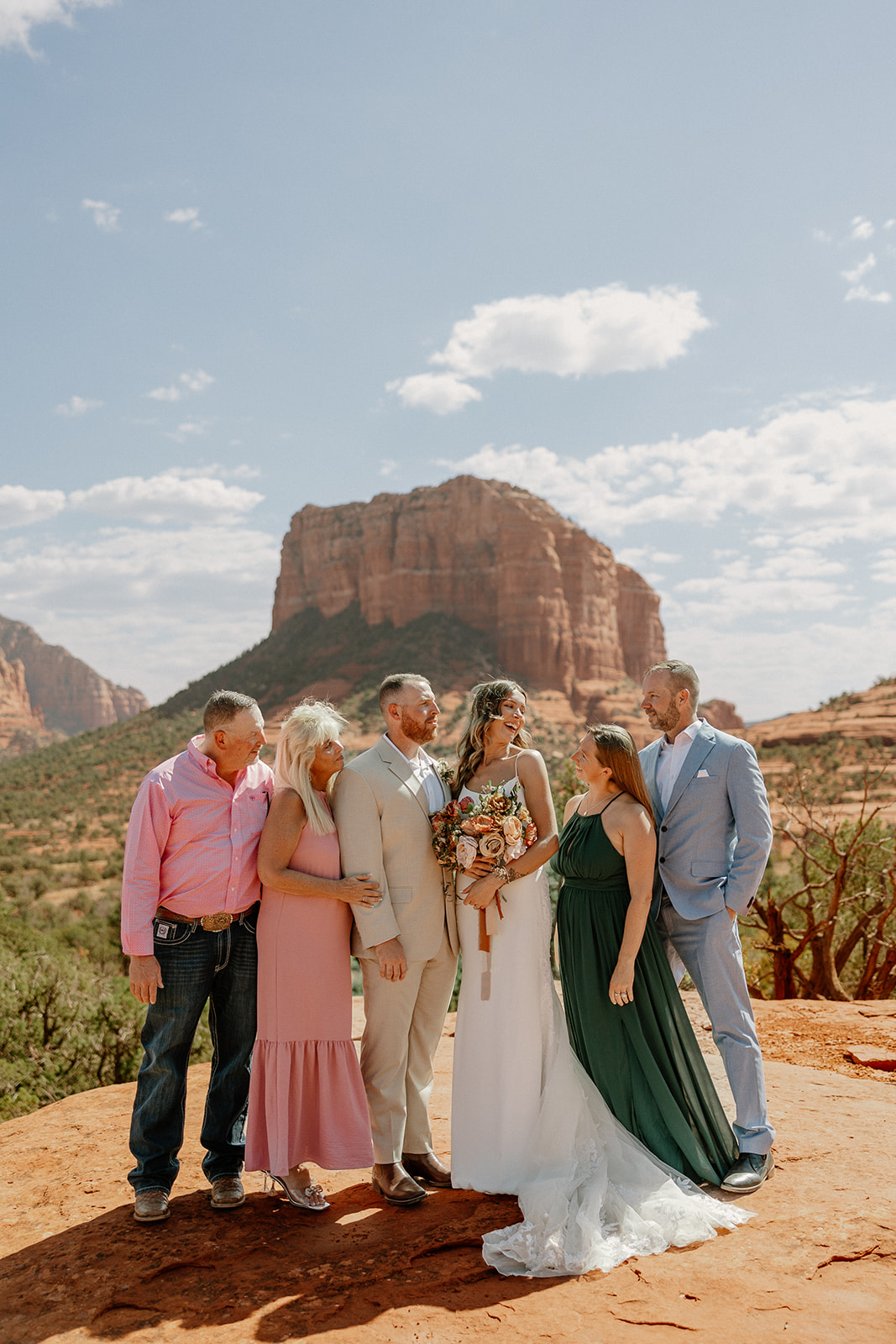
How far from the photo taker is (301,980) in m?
4.43

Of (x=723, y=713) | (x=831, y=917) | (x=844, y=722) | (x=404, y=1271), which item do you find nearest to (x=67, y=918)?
(x=831, y=917)

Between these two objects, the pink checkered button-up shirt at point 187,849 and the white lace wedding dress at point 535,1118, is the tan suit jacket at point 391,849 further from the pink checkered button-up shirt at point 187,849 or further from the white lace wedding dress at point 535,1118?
the pink checkered button-up shirt at point 187,849

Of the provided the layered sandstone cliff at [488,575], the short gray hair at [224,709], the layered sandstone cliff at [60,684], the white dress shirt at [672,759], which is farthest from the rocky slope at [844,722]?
the layered sandstone cliff at [60,684]

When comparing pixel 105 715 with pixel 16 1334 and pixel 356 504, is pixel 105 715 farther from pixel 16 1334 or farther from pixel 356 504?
pixel 16 1334

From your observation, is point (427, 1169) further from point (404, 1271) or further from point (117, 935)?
point (117, 935)

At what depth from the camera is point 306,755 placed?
14.7 ft

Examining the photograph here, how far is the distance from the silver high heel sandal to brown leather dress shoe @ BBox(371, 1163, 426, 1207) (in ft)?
0.96

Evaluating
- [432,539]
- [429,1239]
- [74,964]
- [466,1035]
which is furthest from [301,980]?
[432,539]

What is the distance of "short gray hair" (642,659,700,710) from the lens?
497 cm

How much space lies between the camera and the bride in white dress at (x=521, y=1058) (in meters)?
4.15

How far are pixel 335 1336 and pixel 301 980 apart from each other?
1510mm

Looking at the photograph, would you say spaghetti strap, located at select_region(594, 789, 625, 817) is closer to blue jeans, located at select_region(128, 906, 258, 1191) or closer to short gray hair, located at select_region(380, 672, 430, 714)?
short gray hair, located at select_region(380, 672, 430, 714)

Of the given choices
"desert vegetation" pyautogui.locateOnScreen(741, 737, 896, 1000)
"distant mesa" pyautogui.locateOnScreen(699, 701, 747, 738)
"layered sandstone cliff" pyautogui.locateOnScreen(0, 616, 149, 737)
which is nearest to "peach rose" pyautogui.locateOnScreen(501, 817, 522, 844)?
"desert vegetation" pyautogui.locateOnScreen(741, 737, 896, 1000)

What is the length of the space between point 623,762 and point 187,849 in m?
2.25
